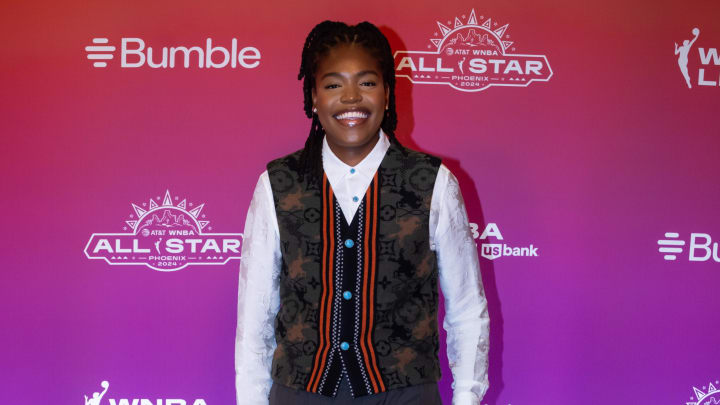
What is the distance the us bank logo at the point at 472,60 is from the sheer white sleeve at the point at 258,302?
41.9 inches

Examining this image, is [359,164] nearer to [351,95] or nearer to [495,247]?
[351,95]

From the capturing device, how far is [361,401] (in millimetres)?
1481

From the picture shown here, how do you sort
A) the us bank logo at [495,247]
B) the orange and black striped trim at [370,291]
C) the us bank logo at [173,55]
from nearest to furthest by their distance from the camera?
the orange and black striped trim at [370,291], the us bank logo at [173,55], the us bank logo at [495,247]

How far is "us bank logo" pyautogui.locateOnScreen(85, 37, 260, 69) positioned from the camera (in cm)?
241

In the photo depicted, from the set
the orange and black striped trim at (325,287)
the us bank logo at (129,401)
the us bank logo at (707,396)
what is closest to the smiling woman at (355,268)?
the orange and black striped trim at (325,287)

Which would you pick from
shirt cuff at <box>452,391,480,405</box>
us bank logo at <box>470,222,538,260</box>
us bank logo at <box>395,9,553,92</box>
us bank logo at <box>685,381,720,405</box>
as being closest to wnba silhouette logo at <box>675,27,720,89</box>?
us bank logo at <box>395,9,553,92</box>

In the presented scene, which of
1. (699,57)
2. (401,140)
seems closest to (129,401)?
(401,140)

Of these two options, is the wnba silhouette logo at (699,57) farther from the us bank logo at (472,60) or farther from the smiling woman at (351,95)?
the smiling woman at (351,95)

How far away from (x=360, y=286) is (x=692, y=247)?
1.60 m

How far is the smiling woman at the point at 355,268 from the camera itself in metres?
1.49

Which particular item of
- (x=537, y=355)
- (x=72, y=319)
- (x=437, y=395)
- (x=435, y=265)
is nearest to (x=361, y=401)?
(x=437, y=395)

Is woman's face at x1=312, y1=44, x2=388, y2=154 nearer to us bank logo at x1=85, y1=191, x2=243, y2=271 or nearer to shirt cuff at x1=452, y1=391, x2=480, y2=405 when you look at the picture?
shirt cuff at x1=452, y1=391, x2=480, y2=405

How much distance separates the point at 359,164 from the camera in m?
1.57

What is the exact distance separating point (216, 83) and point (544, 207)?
1.23 meters
